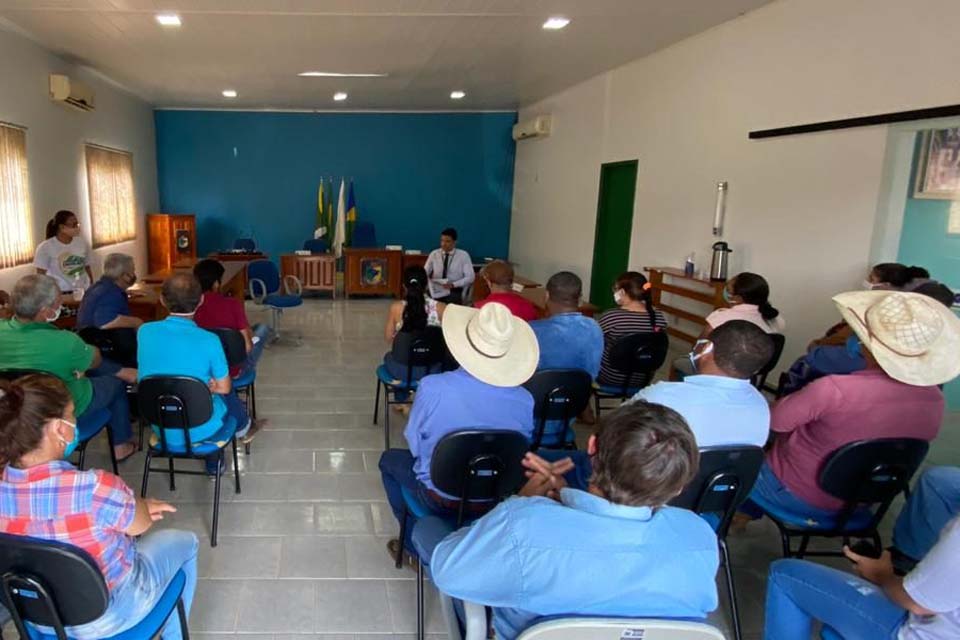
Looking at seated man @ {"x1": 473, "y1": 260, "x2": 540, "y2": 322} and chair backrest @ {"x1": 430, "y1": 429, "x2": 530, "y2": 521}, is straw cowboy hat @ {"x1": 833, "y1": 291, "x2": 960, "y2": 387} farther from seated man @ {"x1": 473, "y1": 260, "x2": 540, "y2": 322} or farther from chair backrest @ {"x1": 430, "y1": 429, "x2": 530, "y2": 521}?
seated man @ {"x1": 473, "y1": 260, "x2": 540, "y2": 322}

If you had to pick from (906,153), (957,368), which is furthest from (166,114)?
(957,368)

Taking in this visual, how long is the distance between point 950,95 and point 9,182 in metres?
7.49

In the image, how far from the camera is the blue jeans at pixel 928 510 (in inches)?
74.9

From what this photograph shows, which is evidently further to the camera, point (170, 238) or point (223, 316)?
point (170, 238)

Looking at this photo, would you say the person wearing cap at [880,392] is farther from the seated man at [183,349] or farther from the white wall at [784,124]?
the seated man at [183,349]

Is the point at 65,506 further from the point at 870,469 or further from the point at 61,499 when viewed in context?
the point at 870,469

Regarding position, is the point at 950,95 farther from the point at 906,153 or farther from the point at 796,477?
the point at 796,477

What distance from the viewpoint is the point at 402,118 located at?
36.2ft

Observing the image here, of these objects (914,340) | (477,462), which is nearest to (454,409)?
(477,462)

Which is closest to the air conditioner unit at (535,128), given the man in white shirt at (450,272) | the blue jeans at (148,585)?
the man in white shirt at (450,272)

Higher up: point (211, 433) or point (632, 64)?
point (632, 64)

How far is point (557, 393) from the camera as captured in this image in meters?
2.78

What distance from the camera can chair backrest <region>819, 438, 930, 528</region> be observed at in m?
2.01

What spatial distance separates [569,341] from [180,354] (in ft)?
5.92
